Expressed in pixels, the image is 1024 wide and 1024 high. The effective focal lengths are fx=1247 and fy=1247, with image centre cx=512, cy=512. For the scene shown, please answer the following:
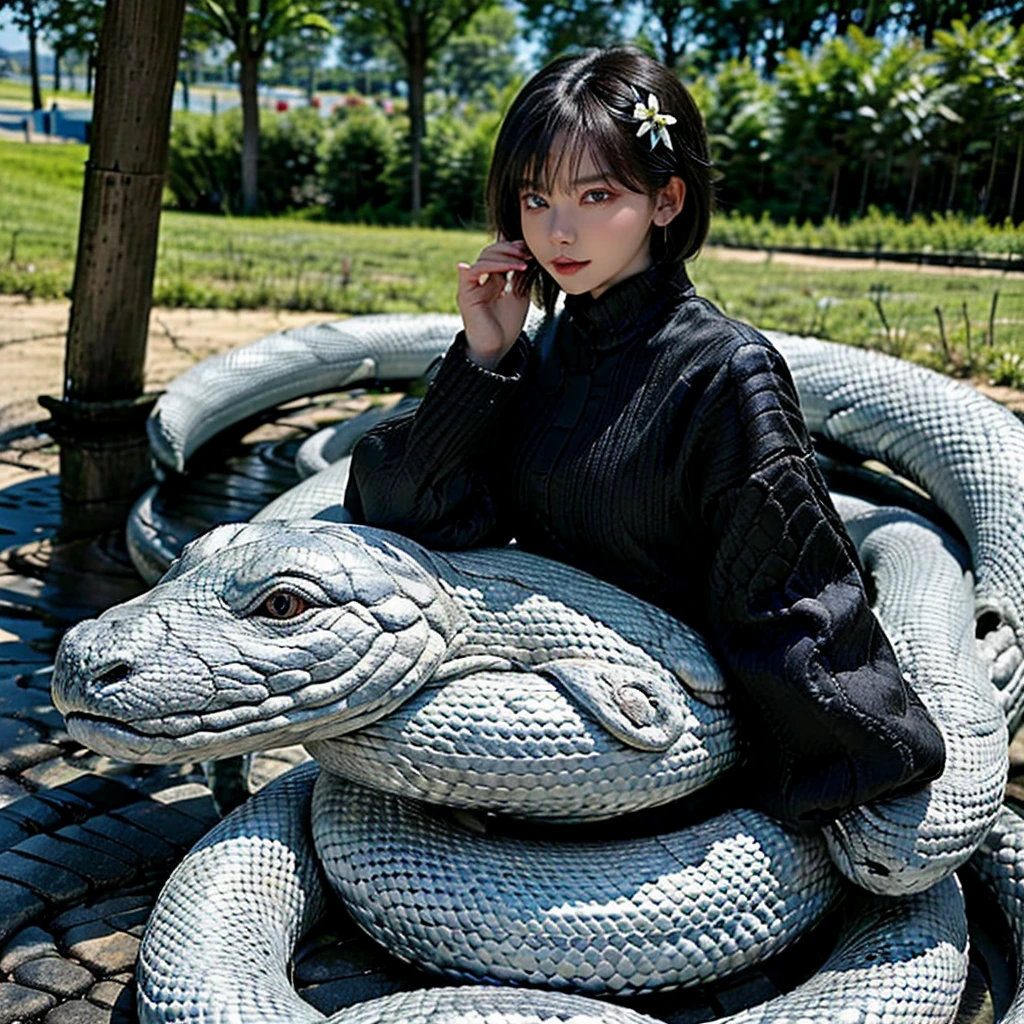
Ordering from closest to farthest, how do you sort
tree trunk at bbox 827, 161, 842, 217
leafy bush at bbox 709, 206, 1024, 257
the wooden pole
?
the wooden pole → leafy bush at bbox 709, 206, 1024, 257 → tree trunk at bbox 827, 161, 842, 217

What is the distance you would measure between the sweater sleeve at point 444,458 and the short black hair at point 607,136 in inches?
7.9

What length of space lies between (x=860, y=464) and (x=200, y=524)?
2.26 m

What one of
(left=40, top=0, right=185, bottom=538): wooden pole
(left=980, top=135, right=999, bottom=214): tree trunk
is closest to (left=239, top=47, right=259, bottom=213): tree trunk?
(left=980, top=135, right=999, bottom=214): tree trunk

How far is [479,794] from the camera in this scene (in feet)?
5.98

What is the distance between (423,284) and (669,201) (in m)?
8.98

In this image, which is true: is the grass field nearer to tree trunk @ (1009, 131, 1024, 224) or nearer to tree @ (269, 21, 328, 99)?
tree trunk @ (1009, 131, 1024, 224)

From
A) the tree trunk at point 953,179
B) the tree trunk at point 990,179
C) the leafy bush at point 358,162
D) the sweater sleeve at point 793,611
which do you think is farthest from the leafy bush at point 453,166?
the sweater sleeve at point 793,611

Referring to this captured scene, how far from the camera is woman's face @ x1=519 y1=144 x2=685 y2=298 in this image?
193 centimetres

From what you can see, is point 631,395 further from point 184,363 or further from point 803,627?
point 184,363

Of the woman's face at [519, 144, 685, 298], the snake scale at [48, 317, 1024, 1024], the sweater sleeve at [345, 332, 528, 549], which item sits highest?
the woman's face at [519, 144, 685, 298]

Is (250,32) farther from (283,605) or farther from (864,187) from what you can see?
(283,605)

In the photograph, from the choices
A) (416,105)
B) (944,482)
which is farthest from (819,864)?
(416,105)

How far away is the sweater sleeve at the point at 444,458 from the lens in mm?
1965

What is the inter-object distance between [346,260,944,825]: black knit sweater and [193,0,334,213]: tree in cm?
2012
